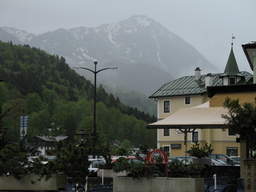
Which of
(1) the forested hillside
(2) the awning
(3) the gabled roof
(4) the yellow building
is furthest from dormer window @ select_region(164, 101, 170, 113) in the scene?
(1) the forested hillside

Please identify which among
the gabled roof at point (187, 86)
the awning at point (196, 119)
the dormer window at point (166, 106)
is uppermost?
the gabled roof at point (187, 86)

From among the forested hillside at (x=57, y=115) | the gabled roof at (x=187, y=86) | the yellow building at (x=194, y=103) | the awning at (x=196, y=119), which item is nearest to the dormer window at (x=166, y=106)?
the yellow building at (x=194, y=103)

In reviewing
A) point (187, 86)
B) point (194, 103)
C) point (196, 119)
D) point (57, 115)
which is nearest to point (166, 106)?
point (187, 86)

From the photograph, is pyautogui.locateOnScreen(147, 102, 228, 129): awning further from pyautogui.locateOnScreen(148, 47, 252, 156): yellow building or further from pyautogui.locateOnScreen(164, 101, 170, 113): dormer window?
pyautogui.locateOnScreen(164, 101, 170, 113): dormer window

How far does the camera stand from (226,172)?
20344mm

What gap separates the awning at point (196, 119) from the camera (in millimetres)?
18391

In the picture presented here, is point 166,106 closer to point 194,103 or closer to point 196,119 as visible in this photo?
point 194,103

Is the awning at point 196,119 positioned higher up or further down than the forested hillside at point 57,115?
further down

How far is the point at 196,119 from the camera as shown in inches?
757

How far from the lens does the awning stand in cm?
1839

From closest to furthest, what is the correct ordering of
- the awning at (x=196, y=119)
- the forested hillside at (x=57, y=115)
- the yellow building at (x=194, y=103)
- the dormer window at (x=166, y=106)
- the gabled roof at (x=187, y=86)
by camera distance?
the awning at (x=196, y=119) → the yellow building at (x=194, y=103) → the gabled roof at (x=187, y=86) → the dormer window at (x=166, y=106) → the forested hillside at (x=57, y=115)

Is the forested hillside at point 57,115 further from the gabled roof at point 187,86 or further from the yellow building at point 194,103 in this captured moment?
the yellow building at point 194,103

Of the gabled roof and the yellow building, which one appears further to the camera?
the gabled roof

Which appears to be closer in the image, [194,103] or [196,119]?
[196,119]
